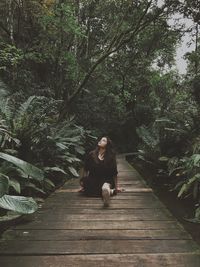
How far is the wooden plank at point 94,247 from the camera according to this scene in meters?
3.56

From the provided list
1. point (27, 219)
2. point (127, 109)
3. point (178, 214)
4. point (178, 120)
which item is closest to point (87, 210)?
point (27, 219)

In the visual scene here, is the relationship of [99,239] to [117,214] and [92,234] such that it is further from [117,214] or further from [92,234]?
[117,214]

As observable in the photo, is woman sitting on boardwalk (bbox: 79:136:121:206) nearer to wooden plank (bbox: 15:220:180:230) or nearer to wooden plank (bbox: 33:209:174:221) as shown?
wooden plank (bbox: 33:209:174:221)

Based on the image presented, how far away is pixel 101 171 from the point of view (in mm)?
6844

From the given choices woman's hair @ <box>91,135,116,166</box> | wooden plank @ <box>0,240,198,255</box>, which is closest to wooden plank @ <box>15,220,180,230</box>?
wooden plank @ <box>0,240,198,255</box>

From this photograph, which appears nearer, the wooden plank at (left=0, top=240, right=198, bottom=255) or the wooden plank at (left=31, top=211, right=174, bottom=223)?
the wooden plank at (left=0, top=240, right=198, bottom=255)

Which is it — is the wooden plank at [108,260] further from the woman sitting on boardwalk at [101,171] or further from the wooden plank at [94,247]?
the woman sitting on boardwalk at [101,171]

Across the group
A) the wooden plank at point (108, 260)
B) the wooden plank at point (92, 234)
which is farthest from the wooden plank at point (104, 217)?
the wooden plank at point (108, 260)

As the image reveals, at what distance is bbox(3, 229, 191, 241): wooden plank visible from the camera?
4031mm

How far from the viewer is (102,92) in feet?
64.9

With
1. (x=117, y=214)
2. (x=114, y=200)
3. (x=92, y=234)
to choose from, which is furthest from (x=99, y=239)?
(x=114, y=200)

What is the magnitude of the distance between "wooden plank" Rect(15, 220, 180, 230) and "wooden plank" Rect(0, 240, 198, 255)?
0.61m

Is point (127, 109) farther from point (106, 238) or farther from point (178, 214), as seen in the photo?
point (106, 238)

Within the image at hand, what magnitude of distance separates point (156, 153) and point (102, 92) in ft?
33.3
